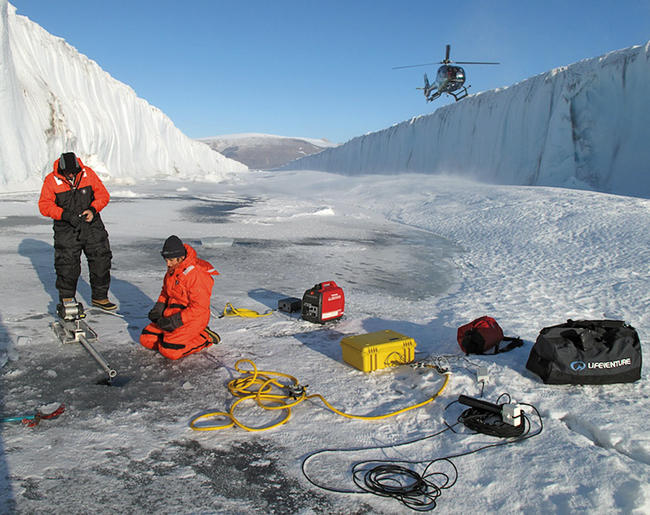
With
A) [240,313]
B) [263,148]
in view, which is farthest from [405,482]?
[263,148]

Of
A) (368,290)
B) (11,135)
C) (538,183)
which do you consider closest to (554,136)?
(538,183)

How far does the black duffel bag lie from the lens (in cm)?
295

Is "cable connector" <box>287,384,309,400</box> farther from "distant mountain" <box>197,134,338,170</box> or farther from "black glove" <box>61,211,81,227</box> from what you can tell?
"distant mountain" <box>197,134,338,170</box>

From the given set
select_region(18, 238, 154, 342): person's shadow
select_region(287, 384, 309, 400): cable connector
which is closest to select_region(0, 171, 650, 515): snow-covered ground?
select_region(18, 238, 154, 342): person's shadow

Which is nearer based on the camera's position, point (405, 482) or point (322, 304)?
point (405, 482)

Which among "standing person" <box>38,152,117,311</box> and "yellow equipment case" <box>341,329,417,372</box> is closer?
"yellow equipment case" <box>341,329,417,372</box>

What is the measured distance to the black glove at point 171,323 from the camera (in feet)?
10.5

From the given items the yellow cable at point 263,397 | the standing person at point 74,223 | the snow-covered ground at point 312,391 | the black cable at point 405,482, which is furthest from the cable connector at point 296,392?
the standing person at point 74,223

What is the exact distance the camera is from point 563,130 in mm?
14703

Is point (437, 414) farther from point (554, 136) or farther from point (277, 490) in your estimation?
point (554, 136)

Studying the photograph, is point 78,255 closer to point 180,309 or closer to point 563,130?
point 180,309

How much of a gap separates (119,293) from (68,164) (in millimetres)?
1400

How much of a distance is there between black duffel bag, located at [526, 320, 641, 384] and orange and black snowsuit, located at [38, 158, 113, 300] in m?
3.70

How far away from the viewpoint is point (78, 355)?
125 inches
